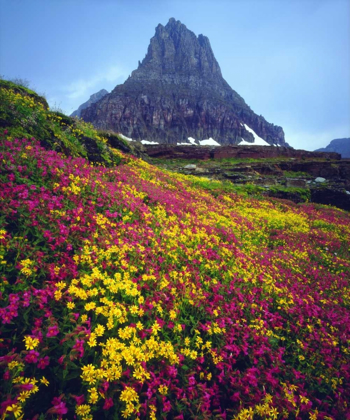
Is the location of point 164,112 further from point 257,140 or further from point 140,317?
point 140,317

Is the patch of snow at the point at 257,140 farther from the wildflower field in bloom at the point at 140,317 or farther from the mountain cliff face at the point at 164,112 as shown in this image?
the wildflower field in bloom at the point at 140,317

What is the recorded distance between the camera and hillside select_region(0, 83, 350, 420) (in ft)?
8.36

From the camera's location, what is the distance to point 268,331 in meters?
4.13

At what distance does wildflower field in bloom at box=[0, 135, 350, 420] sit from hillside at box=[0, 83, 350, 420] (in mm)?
24

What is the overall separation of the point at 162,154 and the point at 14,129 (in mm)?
38430

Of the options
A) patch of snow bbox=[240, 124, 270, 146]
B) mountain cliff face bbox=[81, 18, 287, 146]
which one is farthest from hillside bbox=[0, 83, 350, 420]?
patch of snow bbox=[240, 124, 270, 146]

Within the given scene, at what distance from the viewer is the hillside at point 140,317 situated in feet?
8.36

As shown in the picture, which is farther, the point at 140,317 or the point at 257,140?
the point at 257,140

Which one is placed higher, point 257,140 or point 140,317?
point 257,140

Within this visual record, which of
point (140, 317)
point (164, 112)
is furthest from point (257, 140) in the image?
point (140, 317)

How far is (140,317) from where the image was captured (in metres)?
3.49

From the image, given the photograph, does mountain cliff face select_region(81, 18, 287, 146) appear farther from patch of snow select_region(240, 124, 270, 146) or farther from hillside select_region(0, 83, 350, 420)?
hillside select_region(0, 83, 350, 420)

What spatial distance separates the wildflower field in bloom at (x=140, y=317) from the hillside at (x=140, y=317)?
0.02 meters

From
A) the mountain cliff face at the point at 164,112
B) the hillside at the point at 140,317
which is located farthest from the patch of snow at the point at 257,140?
the hillside at the point at 140,317
